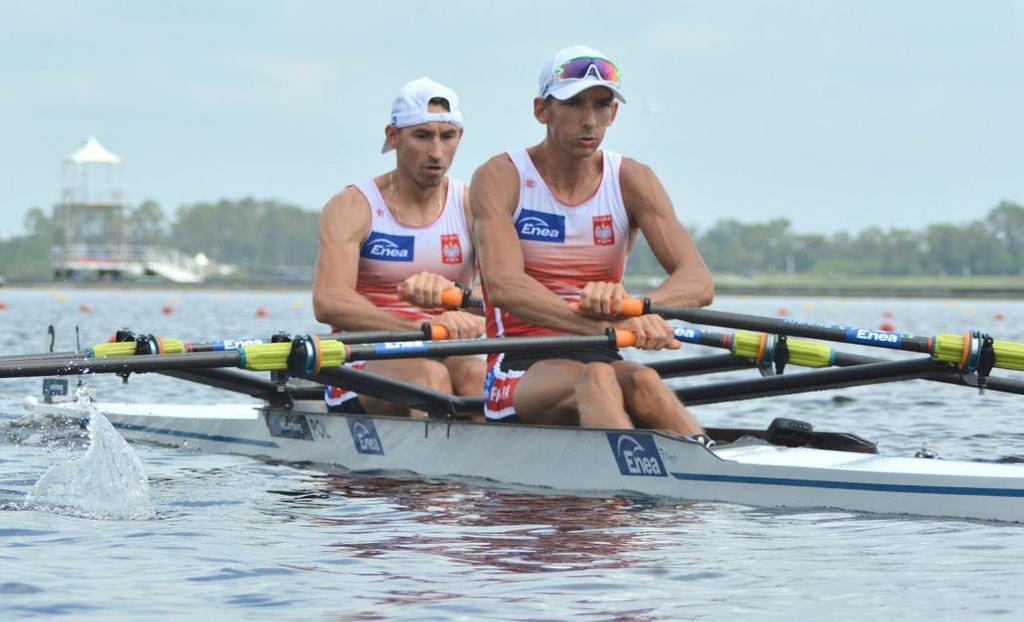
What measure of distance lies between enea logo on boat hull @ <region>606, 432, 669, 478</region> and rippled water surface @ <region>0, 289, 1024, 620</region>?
15 centimetres

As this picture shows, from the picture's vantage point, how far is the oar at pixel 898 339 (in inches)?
328

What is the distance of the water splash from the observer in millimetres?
7719

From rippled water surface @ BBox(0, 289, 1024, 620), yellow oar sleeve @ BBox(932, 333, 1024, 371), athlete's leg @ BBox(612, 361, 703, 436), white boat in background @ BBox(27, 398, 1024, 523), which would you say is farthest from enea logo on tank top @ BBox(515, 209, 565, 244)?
yellow oar sleeve @ BBox(932, 333, 1024, 371)

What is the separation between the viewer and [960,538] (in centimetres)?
690

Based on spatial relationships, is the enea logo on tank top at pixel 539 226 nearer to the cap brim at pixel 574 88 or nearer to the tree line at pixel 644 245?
the cap brim at pixel 574 88

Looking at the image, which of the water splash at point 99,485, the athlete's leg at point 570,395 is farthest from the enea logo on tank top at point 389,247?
the water splash at point 99,485

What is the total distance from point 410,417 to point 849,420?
5.75 m

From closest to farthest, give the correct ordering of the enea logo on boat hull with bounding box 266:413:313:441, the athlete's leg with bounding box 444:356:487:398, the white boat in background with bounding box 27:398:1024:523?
the white boat in background with bounding box 27:398:1024:523 → the athlete's leg with bounding box 444:356:487:398 → the enea logo on boat hull with bounding box 266:413:313:441

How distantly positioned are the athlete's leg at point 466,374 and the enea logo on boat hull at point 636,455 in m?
1.77

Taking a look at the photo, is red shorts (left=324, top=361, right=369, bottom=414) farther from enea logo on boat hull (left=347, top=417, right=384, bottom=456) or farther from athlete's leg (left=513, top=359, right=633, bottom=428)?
athlete's leg (left=513, top=359, right=633, bottom=428)

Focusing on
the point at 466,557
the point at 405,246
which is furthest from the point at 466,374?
the point at 466,557

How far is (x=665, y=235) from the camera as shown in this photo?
8406mm

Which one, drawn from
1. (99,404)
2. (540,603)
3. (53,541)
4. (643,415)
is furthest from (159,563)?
(99,404)

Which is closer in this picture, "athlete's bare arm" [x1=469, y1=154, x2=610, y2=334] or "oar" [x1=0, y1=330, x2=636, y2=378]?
"oar" [x1=0, y1=330, x2=636, y2=378]
